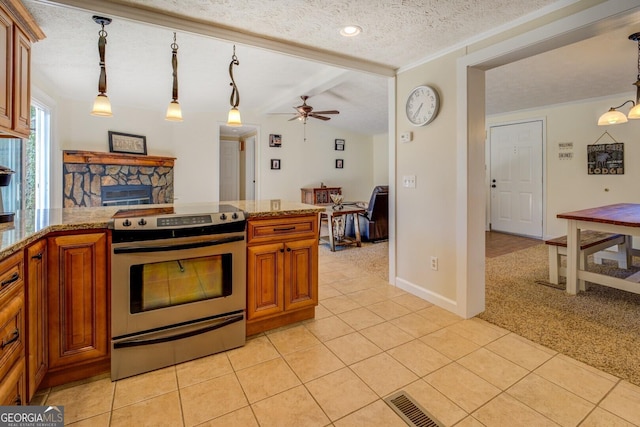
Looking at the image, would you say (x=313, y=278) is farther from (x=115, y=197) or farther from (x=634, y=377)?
(x=115, y=197)

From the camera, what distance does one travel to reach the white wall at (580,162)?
174 inches

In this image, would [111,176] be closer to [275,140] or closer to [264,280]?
[275,140]

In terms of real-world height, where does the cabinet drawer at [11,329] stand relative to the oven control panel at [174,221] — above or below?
below

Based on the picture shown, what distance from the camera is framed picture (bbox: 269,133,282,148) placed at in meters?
6.57

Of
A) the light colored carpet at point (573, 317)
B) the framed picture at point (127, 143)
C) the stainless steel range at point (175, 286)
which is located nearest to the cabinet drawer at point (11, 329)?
the stainless steel range at point (175, 286)

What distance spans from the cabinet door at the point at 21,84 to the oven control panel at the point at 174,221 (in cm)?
102

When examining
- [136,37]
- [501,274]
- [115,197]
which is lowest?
[501,274]

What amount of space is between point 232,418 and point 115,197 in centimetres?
432

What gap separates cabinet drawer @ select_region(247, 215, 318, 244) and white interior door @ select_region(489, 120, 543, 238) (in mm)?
4853

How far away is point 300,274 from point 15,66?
2.24 metres

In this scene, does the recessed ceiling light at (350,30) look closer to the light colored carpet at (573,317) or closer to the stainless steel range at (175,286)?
the stainless steel range at (175,286)

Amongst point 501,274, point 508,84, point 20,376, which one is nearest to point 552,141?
point 508,84

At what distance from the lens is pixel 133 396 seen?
1.67 meters

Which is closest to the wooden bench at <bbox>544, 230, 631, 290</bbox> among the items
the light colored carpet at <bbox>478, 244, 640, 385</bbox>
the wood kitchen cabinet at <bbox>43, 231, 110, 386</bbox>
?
the light colored carpet at <bbox>478, 244, 640, 385</bbox>
